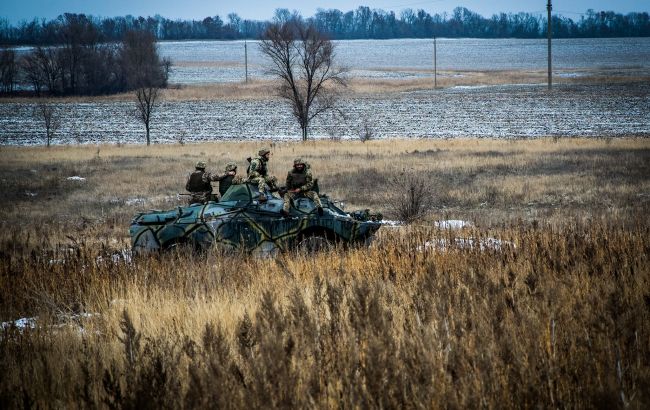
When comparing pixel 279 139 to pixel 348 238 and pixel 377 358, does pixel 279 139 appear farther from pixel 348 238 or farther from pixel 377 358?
pixel 377 358

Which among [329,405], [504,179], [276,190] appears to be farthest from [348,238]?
[504,179]

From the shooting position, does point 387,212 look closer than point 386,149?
Yes

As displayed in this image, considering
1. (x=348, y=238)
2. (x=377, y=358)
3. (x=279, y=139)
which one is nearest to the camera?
(x=377, y=358)

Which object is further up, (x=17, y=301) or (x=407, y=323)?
(x=407, y=323)

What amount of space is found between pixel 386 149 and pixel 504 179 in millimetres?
10030

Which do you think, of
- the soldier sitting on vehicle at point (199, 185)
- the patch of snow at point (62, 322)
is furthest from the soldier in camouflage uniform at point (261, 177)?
the patch of snow at point (62, 322)

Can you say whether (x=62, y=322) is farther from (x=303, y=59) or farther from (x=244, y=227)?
(x=303, y=59)

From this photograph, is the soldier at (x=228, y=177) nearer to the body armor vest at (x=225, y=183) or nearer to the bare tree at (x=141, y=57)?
the body armor vest at (x=225, y=183)

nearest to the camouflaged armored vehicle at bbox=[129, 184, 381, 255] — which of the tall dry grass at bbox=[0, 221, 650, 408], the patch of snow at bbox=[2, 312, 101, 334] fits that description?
the tall dry grass at bbox=[0, 221, 650, 408]

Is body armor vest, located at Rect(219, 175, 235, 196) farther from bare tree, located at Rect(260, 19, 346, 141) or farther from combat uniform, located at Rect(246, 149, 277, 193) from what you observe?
bare tree, located at Rect(260, 19, 346, 141)

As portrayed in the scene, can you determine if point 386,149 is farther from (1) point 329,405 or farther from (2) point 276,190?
(1) point 329,405

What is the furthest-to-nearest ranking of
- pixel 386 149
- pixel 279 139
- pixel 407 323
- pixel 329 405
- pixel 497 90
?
pixel 497 90 → pixel 279 139 → pixel 386 149 → pixel 407 323 → pixel 329 405

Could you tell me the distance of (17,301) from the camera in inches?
288

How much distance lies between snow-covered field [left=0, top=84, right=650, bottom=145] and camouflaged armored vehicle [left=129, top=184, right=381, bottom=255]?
30.3m
